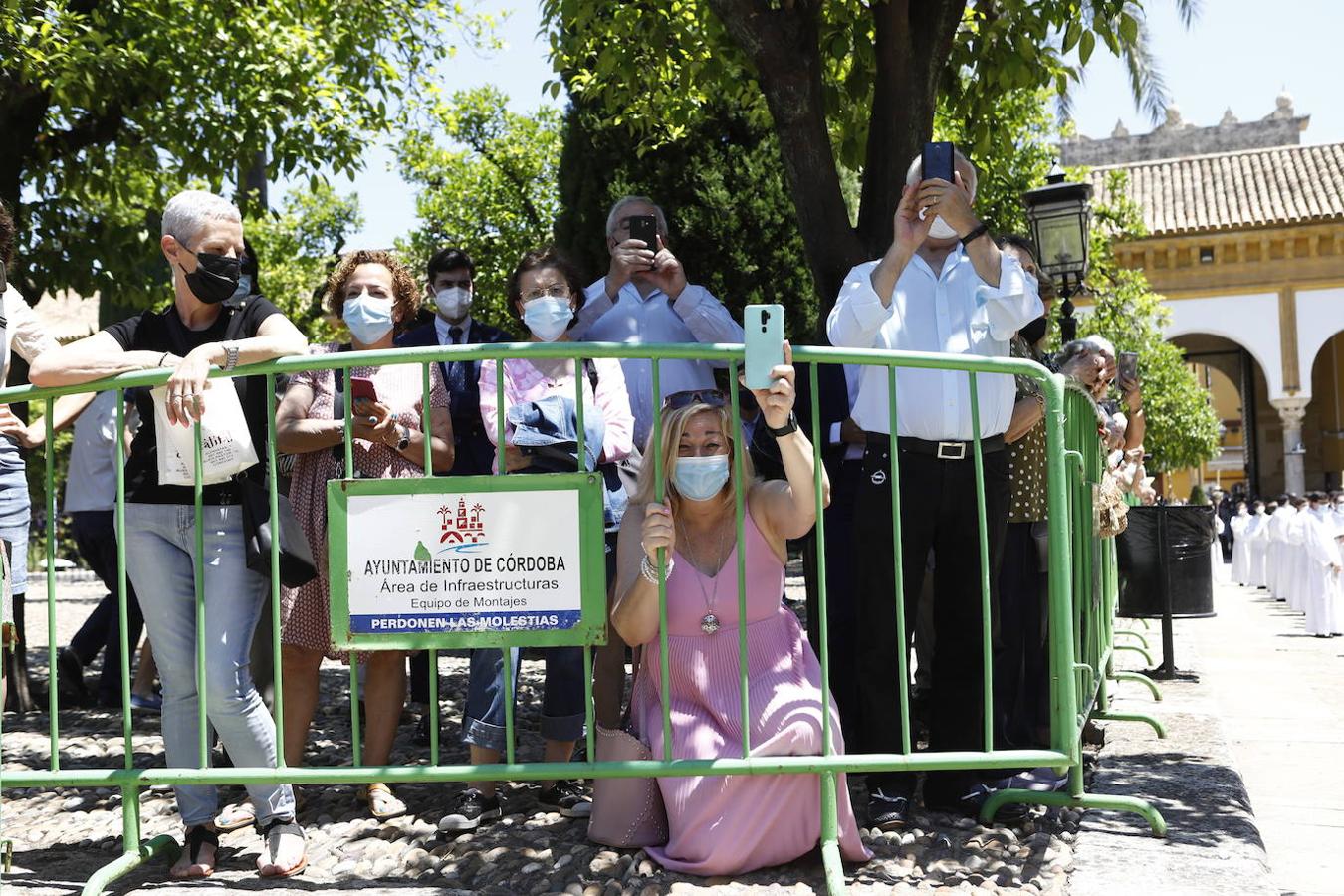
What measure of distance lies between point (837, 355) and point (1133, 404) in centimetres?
565

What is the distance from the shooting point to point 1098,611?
19.4ft

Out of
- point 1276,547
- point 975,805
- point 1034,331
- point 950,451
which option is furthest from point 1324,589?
point 950,451

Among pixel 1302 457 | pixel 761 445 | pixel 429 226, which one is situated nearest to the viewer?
pixel 761 445

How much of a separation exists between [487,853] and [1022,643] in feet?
6.99

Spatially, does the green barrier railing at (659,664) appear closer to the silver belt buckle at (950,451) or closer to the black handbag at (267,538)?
the black handbag at (267,538)

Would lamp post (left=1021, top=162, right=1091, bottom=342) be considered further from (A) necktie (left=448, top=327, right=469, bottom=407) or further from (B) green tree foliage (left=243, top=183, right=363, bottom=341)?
(B) green tree foliage (left=243, top=183, right=363, bottom=341)

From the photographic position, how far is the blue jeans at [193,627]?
13.1 ft

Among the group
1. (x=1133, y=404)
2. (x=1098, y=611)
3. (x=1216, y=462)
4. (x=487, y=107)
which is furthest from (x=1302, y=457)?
(x=1098, y=611)

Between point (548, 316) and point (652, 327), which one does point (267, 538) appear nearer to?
point (548, 316)

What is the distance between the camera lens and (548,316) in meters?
4.85

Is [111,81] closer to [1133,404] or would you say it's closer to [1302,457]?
[1133,404]

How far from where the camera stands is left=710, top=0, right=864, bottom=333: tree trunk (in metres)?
6.20

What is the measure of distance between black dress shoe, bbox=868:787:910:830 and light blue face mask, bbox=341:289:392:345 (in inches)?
88.9

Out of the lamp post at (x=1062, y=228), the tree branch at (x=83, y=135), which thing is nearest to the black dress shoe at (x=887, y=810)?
the lamp post at (x=1062, y=228)
